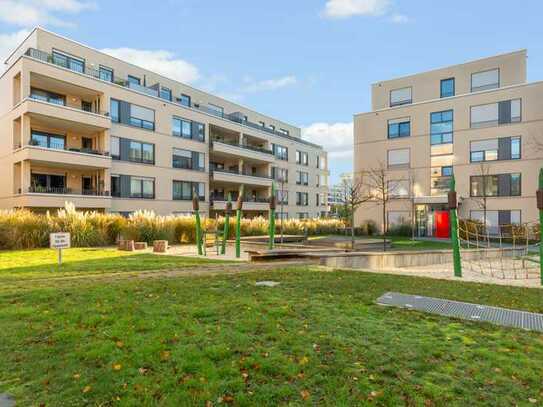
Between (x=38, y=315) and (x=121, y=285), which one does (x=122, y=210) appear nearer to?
(x=121, y=285)

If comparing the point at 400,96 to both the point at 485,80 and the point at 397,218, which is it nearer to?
the point at 485,80

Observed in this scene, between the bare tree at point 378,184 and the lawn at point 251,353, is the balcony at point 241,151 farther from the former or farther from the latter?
the lawn at point 251,353

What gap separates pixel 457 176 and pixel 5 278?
33519 millimetres

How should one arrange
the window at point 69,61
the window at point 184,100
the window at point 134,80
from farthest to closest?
the window at point 184,100
the window at point 134,80
the window at point 69,61

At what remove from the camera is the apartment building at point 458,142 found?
96.5 ft

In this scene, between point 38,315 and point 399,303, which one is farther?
point 399,303

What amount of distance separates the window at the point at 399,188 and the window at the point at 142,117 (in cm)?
2286

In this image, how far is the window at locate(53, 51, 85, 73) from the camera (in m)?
25.3

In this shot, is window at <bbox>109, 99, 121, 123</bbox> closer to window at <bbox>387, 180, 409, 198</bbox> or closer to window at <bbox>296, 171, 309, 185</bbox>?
window at <bbox>387, 180, 409, 198</bbox>

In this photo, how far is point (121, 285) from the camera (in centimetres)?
720

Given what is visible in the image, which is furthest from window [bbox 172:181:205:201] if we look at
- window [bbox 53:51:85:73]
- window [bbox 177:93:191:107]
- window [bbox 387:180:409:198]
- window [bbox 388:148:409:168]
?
window [bbox 388:148:409:168]

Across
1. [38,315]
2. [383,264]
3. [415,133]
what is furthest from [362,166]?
[38,315]

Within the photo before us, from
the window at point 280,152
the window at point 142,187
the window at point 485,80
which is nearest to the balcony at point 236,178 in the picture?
the window at point 280,152

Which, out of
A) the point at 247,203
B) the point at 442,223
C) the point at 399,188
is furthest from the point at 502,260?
the point at 247,203
